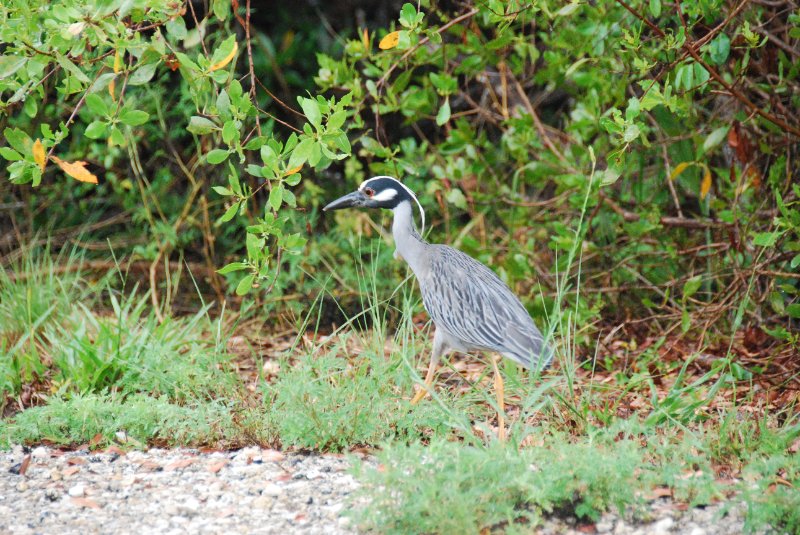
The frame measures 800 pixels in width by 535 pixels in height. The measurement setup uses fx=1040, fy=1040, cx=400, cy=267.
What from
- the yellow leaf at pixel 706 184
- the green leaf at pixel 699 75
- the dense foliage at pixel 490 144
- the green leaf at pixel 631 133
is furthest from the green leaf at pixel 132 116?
the yellow leaf at pixel 706 184

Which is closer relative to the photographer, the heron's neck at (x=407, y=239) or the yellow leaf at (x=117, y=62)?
the yellow leaf at (x=117, y=62)

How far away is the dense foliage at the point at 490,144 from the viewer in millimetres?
3834

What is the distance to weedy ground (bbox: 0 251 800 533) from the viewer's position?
3.27 metres

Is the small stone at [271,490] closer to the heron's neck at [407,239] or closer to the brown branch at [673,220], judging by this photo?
the heron's neck at [407,239]

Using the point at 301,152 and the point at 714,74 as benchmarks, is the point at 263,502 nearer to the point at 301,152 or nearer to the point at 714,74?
the point at 301,152

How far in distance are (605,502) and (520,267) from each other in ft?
7.60

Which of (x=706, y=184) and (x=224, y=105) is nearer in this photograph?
(x=224, y=105)

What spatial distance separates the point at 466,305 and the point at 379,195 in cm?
68

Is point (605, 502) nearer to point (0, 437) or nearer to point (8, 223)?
point (0, 437)

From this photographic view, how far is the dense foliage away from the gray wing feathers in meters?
0.35

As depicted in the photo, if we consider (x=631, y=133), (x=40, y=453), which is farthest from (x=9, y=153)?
(x=631, y=133)

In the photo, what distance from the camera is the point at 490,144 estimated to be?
6160 millimetres

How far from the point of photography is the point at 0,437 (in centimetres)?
444

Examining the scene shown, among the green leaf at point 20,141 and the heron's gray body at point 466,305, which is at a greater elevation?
the green leaf at point 20,141
